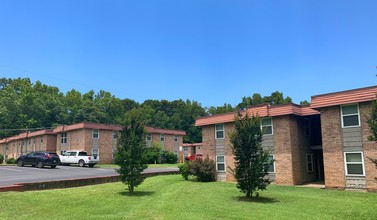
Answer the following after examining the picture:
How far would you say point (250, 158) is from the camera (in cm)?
1570

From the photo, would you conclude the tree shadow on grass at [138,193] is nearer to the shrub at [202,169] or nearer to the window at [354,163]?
the shrub at [202,169]

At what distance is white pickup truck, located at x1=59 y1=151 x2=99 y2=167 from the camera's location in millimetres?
36844

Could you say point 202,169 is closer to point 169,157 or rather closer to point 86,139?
point 86,139

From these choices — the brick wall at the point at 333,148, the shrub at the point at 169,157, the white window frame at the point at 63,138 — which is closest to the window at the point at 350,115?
the brick wall at the point at 333,148

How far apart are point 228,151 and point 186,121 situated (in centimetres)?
6768

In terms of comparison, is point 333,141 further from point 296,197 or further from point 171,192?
point 171,192

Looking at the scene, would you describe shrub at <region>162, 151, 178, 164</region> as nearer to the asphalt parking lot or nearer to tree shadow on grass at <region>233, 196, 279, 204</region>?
the asphalt parking lot

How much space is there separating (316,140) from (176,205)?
16.1 meters

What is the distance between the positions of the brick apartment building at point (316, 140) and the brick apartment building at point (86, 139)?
50.3ft

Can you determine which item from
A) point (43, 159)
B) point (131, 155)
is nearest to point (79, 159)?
point (43, 159)

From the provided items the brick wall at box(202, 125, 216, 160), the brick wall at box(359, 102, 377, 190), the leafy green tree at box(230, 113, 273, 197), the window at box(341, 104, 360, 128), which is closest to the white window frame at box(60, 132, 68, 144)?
the brick wall at box(202, 125, 216, 160)

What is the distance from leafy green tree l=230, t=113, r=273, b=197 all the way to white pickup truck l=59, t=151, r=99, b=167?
2486cm

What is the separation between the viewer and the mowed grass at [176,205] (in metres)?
11.0

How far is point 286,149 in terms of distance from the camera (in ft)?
73.5
